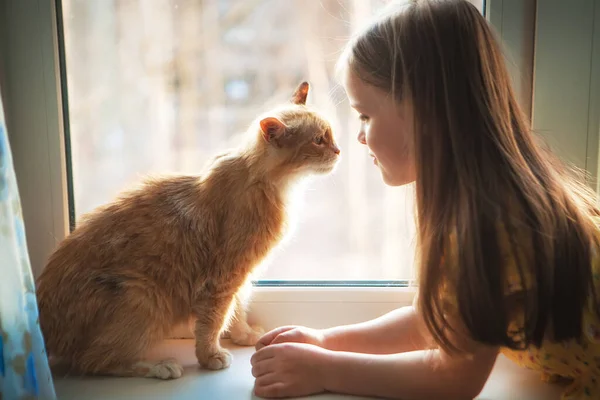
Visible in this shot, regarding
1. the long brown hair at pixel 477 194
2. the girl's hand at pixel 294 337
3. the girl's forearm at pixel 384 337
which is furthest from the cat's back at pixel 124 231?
the long brown hair at pixel 477 194

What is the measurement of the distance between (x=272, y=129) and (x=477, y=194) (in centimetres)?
45

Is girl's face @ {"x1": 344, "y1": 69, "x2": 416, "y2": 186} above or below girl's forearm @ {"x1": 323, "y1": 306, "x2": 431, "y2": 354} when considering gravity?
above

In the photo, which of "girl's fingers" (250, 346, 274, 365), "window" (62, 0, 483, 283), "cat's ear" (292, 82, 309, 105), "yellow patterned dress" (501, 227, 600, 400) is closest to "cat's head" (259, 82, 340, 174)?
"cat's ear" (292, 82, 309, 105)

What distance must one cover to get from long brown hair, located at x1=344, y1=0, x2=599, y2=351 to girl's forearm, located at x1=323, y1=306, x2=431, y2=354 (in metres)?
0.23

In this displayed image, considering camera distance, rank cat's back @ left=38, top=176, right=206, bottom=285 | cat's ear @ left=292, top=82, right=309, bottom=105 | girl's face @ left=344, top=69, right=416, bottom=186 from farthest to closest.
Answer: cat's ear @ left=292, top=82, right=309, bottom=105
cat's back @ left=38, top=176, right=206, bottom=285
girl's face @ left=344, top=69, right=416, bottom=186

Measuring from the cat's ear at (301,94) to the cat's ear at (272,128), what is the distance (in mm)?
116

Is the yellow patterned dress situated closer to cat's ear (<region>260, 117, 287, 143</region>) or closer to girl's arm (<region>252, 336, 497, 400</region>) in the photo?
girl's arm (<region>252, 336, 497, 400</region>)

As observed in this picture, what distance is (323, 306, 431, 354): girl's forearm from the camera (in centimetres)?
107

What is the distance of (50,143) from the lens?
119 centimetres

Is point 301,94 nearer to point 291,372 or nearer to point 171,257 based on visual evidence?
point 171,257

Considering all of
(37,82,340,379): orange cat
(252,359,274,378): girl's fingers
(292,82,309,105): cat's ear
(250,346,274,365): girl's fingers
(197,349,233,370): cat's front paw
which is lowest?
(197,349,233,370): cat's front paw

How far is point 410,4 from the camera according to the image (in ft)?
3.00

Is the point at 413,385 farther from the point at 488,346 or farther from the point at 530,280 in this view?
the point at 530,280

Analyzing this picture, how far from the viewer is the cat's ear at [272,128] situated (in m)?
1.08
